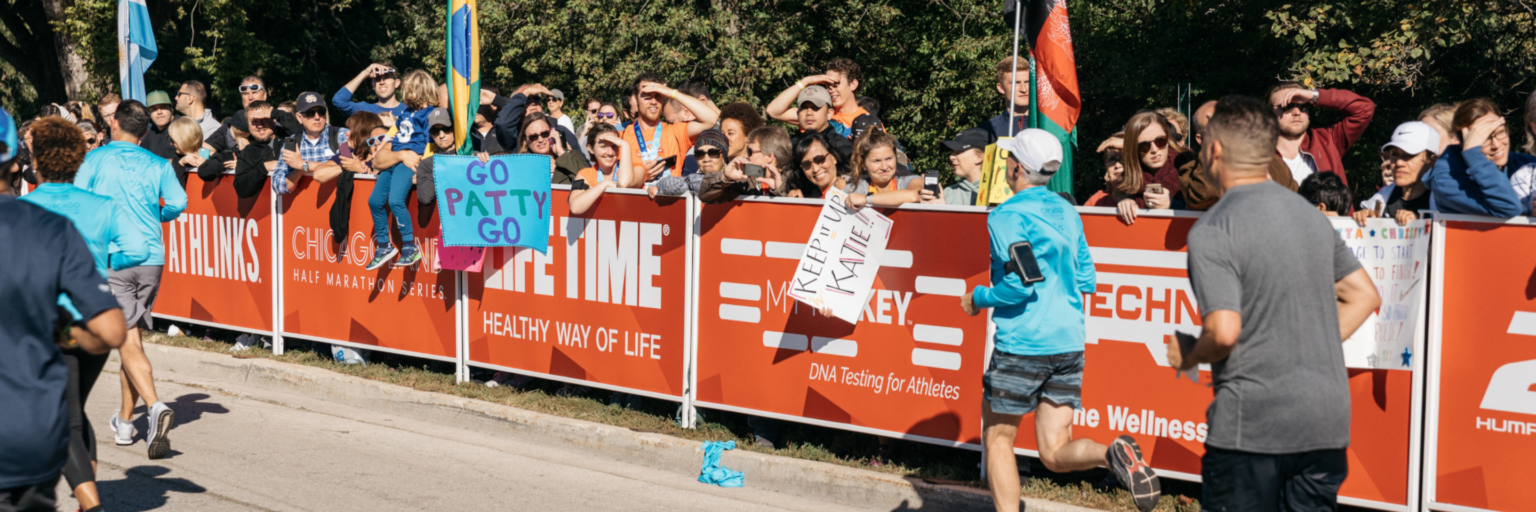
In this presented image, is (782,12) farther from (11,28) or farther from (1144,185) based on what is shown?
(11,28)

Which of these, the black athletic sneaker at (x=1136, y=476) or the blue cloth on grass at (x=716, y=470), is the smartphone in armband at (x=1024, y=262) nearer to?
the black athletic sneaker at (x=1136, y=476)

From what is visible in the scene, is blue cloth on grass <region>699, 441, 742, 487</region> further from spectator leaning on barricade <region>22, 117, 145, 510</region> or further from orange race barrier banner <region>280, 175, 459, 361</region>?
spectator leaning on barricade <region>22, 117, 145, 510</region>

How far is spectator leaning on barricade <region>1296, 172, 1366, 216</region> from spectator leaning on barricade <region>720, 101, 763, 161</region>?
12.9 feet

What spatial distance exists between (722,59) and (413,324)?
11.7 metres

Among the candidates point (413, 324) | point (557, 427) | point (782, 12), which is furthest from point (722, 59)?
point (557, 427)

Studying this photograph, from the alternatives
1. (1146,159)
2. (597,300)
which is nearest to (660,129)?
(597,300)

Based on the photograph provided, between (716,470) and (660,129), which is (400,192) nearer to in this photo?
(660,129)

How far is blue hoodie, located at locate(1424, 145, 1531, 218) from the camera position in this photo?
5418 mm

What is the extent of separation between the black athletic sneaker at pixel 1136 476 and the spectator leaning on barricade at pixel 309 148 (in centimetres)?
717

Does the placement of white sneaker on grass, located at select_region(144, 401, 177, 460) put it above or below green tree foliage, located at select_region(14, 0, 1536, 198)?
below

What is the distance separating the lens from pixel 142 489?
6.62 m

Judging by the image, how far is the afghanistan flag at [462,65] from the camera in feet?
29.6

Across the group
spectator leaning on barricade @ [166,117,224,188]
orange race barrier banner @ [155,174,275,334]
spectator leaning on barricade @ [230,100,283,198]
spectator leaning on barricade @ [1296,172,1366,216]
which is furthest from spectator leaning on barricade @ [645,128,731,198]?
orange race barrier banner @ [155,174,275,334]

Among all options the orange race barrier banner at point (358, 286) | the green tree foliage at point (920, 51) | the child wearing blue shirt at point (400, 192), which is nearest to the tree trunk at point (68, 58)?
the green tree foliage at point (920, 51)
